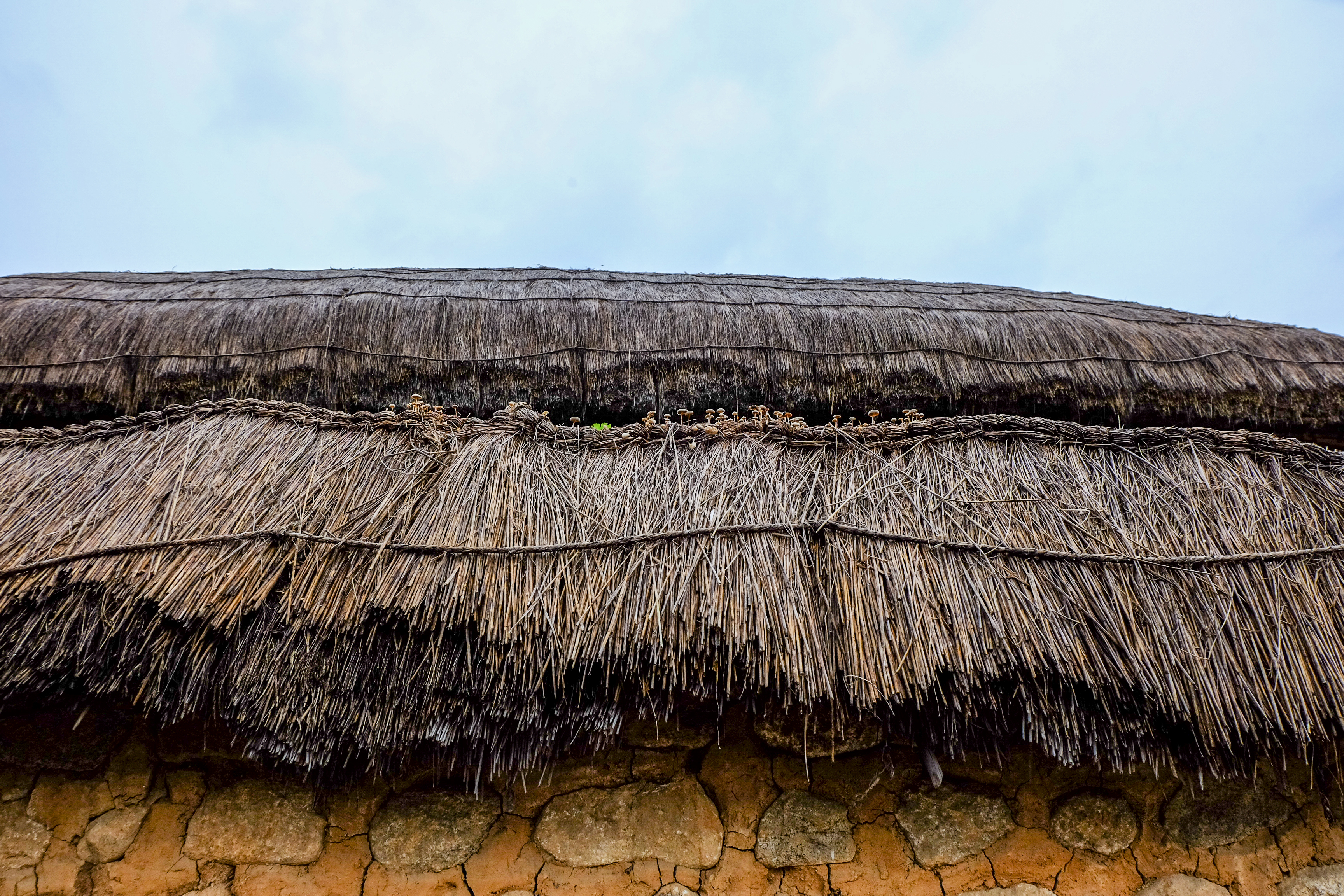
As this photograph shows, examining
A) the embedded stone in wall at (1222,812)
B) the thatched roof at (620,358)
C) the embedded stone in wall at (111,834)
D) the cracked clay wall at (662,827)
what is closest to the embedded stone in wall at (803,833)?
the cracked clay wall at (662,827)

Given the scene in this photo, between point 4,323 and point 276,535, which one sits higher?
point 4,323

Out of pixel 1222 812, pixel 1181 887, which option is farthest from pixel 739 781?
pixel 1222 812

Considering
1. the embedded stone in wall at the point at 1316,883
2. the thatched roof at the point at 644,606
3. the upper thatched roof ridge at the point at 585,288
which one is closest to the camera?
the thatched roof at the point at 644,606

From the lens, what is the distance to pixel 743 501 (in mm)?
1876

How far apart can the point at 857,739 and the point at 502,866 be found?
1073 mm

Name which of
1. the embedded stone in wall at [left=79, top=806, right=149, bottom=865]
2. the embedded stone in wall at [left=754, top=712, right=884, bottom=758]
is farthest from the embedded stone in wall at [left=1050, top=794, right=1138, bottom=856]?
the embedded stone in wall at [left=79, top=806, right=149, bottom=865]

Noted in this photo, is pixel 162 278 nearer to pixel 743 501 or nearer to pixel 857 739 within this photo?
pixel 743 501

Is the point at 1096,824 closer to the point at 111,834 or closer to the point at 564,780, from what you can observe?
the point at 564,780

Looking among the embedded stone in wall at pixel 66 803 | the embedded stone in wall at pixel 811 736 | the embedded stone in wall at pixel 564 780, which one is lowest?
the embedded stone in wall at pixel 66 803

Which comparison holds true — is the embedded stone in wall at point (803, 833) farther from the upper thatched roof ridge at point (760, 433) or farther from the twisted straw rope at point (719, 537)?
the upper thatched roof ridge at point (760, 433)

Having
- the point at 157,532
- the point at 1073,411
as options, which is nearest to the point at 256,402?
the point at 157,532

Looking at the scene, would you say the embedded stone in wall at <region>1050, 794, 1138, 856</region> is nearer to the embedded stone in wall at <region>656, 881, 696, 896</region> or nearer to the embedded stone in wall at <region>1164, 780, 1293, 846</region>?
the embedded stone in wall at <region>1164, 780, 1293, 846</region>

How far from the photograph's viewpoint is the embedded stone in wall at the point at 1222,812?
1907mm

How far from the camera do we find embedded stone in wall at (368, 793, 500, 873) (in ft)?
5.85
